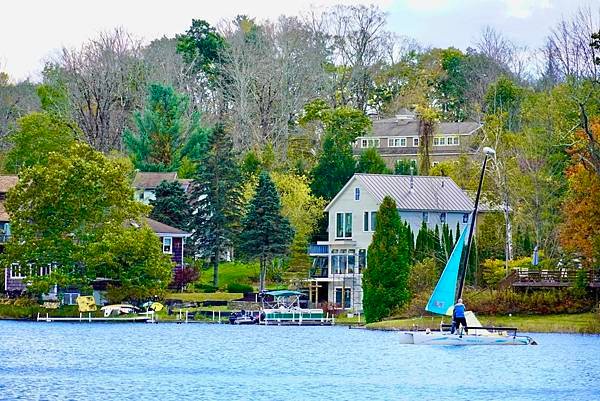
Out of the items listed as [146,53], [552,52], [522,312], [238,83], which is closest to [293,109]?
[238,83]

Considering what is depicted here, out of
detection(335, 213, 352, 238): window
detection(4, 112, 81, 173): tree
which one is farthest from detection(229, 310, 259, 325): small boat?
detection(4, 112, 81, 173): tree

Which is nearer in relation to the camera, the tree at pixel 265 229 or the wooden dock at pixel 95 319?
the wooden dock at pixel 95 319

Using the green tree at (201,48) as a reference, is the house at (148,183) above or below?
below

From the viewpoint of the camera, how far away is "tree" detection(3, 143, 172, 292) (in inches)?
3706

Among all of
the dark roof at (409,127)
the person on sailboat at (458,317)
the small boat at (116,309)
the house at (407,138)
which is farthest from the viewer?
the dark roof at (409,127)

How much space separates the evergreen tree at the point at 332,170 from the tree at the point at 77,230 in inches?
1018

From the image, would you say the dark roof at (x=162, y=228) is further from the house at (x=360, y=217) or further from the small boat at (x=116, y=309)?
the small boat at (x=116, y=309)

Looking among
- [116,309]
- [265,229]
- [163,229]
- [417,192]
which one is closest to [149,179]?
[163,229]

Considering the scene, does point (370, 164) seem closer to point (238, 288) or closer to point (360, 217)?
point (360, 217)

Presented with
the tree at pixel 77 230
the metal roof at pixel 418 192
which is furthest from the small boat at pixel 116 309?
the metal roof at pixel 418 192

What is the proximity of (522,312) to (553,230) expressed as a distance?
1283cm

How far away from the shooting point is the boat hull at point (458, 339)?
66812mm

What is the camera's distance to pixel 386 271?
84.2 m

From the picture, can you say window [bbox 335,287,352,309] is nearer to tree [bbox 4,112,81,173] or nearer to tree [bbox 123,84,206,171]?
tree [bbox 123,84,206,171]
